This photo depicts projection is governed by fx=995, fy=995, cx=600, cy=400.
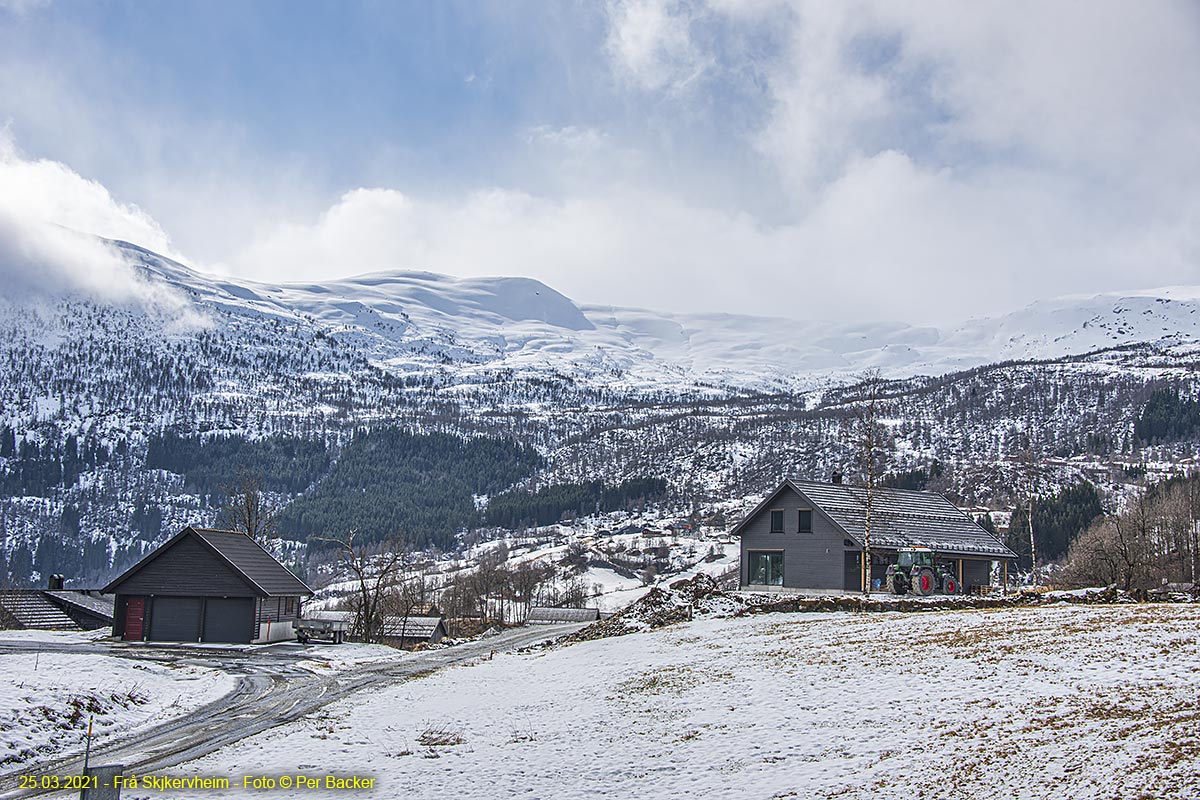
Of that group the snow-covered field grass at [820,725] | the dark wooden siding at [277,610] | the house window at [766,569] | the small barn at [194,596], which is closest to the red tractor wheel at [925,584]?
the house window at [766,569]

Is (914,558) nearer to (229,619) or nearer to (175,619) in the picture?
(229,619)

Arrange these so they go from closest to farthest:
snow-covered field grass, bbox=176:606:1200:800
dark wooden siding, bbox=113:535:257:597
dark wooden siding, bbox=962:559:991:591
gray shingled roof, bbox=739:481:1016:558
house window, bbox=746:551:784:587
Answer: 1. snow-covered field grass, bbox=176:606:1200:800
2. dark wooden siding, bbox=113:535:257:597
3. gray shingled roof, bbox=739:481:1016:558
4. house window, bbox=746:551:784:587
5. dark wooden siding, bbox=962:559:991:591

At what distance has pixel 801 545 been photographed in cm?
6744

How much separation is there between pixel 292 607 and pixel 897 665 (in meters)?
51.9

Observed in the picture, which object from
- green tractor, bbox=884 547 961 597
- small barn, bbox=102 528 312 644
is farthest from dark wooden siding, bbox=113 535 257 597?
green tractor, bbox=884 547 961 597

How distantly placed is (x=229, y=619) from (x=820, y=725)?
168ft

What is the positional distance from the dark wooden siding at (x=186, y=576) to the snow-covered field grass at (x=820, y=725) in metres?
33.2

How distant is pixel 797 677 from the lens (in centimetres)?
2644

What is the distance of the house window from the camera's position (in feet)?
226

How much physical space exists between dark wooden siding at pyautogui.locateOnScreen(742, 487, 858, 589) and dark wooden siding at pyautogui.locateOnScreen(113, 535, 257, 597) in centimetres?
3409

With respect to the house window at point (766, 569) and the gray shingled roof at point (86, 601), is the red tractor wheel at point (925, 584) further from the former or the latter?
the gray shingled roof at point (86, 601)

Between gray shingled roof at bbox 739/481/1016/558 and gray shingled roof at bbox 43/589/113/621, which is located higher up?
gray shingled roof at bbox 739/481/1016/558

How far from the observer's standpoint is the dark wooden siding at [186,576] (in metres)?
62.8

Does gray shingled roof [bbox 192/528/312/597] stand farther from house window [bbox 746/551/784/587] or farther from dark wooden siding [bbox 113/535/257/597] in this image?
house window [bbox 746/551/784/587]
